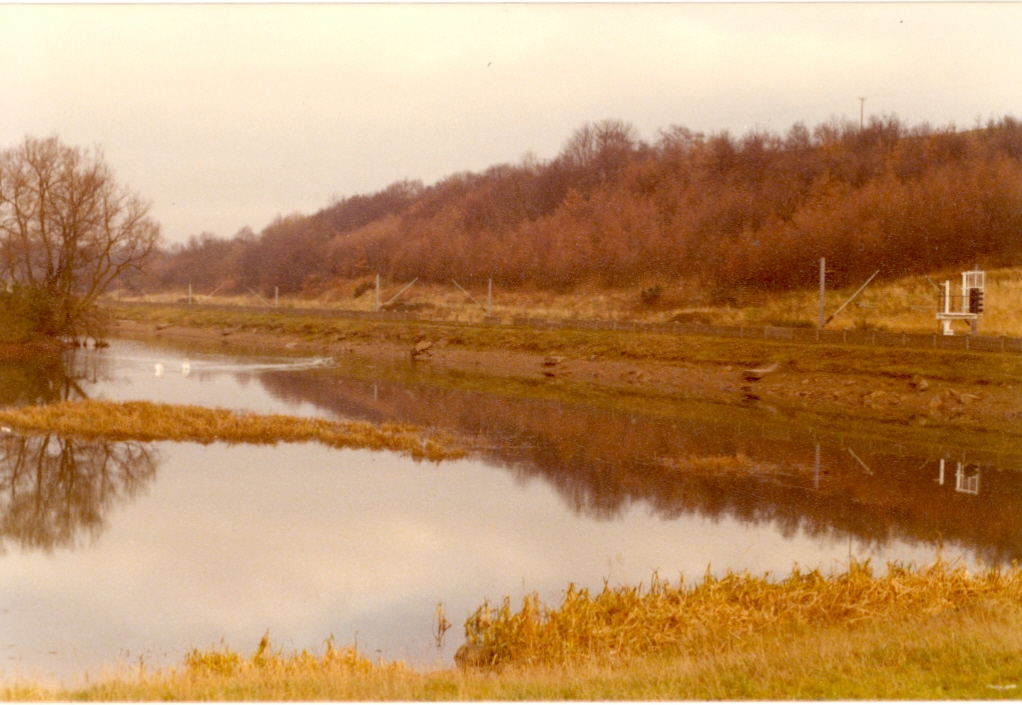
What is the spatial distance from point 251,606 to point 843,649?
26.3 feet

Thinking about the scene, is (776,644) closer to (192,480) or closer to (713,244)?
(192,480)

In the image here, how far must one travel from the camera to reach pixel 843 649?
1013cm

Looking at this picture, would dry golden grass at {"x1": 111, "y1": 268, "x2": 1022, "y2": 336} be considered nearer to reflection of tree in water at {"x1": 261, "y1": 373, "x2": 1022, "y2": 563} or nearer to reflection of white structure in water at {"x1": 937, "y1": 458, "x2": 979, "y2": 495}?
reflection of tree in water at {"x1": 261, "y1": 373, "x2": 1022, "y2": 563}

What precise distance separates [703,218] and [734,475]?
1885 inches

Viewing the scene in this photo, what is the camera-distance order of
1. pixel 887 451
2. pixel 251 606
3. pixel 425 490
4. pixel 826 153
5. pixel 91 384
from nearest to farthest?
pixel 251 606 → pixel 425 490 → pixel 887 451 → pixel 91 384 → pixel 826 153

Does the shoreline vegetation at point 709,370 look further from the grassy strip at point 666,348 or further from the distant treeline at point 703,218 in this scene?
the distant treeline at point 703,218

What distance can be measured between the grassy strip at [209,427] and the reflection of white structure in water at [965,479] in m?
12.2

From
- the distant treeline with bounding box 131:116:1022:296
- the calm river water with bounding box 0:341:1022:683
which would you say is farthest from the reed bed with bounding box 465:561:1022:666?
the distant treeline with bounding box 131:116:1022:296

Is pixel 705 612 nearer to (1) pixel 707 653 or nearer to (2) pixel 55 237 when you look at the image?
(1) pixel 707 653

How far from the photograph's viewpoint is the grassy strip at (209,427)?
87.0 ft

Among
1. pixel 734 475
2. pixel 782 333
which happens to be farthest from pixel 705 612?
pixel 782 333

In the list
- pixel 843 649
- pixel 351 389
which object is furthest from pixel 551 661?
pixel 351 389

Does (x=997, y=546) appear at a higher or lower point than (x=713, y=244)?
lower

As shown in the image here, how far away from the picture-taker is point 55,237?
53.2 metres
